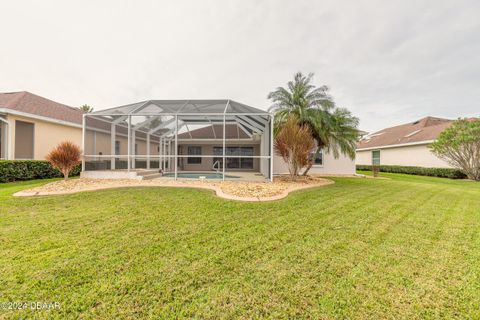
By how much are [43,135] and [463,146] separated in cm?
2850

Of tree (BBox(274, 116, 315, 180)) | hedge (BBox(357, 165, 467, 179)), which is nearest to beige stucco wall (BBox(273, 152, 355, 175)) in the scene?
tree (BBox(274, 116, 315, 180))

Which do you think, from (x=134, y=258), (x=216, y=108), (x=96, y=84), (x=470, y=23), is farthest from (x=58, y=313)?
(x=96, y=84)

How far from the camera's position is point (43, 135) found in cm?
1265

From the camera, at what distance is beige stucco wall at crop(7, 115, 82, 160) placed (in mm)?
10945

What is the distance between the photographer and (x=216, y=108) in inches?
432

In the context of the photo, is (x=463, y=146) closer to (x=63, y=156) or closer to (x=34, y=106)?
(x=63, y=156)

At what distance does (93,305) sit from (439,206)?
28.0ft

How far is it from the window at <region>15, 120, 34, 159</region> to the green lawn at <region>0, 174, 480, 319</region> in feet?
33.5

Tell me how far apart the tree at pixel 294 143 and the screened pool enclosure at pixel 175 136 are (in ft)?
2.47

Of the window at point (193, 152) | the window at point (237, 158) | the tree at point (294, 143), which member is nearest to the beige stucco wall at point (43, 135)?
the window at point (193, 152)

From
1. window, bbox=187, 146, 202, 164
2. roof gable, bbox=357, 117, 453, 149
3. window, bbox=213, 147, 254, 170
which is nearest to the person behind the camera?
roof gable, bbox=357, 117, 453, 149

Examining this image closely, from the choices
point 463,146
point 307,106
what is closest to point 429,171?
point 463,146

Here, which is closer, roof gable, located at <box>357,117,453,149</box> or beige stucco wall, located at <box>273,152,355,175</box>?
beige stucco wall, located at <box>273,152,355,175</box>

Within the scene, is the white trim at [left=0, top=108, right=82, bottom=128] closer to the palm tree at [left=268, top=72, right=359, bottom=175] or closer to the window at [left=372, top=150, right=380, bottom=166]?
the palm tree at [left=268, top=72, right=359, bottom=175]
